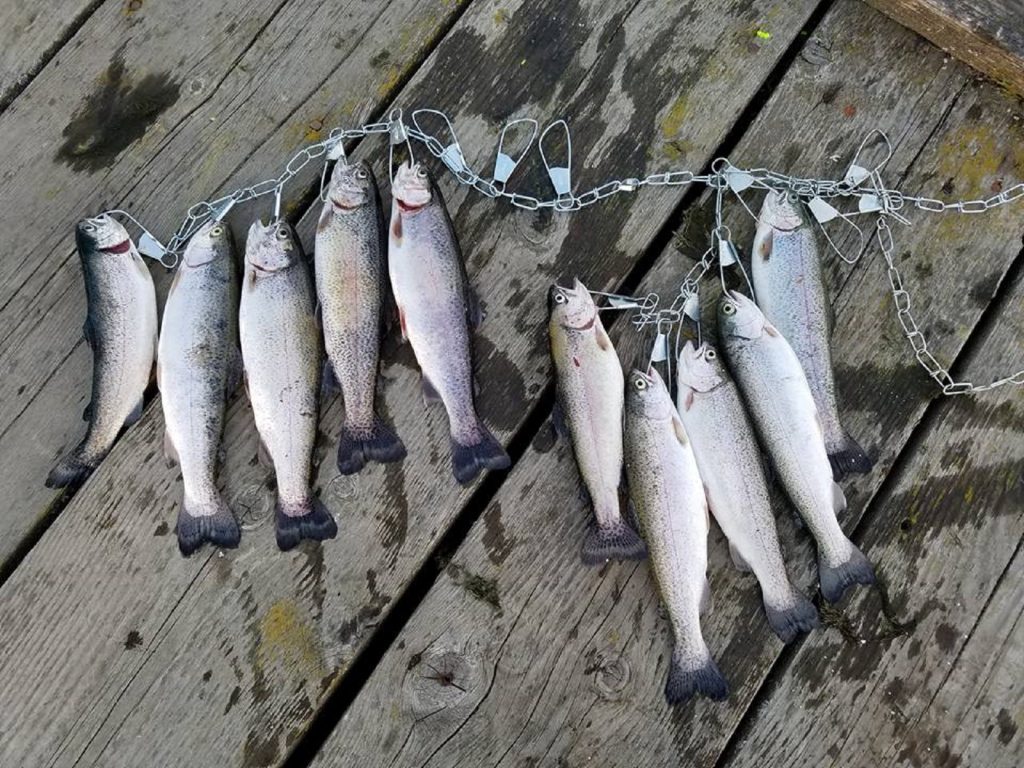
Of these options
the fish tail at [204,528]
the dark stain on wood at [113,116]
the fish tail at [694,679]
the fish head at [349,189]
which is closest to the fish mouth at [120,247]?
the dark stain on wood at [113,116]

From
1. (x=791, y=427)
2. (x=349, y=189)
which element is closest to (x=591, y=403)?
(x=791, y=427)

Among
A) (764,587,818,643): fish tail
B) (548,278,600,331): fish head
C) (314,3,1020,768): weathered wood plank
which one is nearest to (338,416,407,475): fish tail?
(314,3,1020,768): weathered wood plank

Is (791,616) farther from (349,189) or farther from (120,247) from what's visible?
(120,247)

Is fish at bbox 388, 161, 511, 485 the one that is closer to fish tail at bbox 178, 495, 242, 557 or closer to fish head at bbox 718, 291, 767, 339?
fish tail at bbox 178, 495, 242, 557

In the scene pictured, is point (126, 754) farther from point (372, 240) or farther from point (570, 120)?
point (570, 120)

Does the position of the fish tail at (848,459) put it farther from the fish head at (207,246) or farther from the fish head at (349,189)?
the fish head at (207,246)

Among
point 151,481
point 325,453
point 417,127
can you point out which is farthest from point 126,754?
point 417,127
